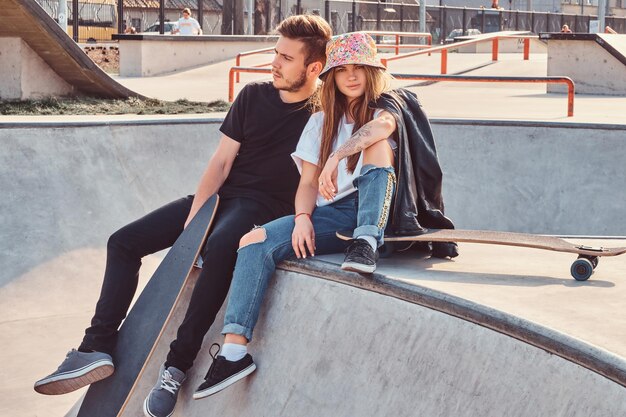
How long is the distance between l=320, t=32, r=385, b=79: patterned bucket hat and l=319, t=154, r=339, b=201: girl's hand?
43 centimetres

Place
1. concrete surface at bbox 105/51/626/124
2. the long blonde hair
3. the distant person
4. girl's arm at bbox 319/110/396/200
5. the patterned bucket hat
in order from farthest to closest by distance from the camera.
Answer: the distant person → concrete surface at bbox 105/51/626/124 → the long blonde hair → the patterned bucket hat → girl's arm at bbox 319/110/396/200

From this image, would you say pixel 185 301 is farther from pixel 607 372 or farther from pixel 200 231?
pixel 607 372

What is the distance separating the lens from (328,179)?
409 cm

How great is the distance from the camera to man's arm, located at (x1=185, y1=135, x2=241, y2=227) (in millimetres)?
4633

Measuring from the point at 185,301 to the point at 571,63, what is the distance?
1230 centimetres

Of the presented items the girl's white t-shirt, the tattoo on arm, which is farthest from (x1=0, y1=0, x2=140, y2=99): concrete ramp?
the tattoo on arm

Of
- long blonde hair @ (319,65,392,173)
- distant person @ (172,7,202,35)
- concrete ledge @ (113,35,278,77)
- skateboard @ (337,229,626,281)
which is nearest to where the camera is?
skateboard @ (337,229,626,281)

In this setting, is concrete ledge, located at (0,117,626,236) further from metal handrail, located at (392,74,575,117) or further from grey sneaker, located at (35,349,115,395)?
grey sneaker, located at (35,349,115,395)

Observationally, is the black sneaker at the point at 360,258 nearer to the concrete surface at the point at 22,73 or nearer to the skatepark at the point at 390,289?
the skatepark at the point at 390,289

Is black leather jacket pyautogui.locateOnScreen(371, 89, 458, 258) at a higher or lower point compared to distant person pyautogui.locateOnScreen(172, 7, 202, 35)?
lower

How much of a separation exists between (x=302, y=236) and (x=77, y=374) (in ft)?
3.97

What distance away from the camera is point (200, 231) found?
176 inches

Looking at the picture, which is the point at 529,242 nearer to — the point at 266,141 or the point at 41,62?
the point at 266,141

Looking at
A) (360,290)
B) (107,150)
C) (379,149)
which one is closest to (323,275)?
(360,290)
